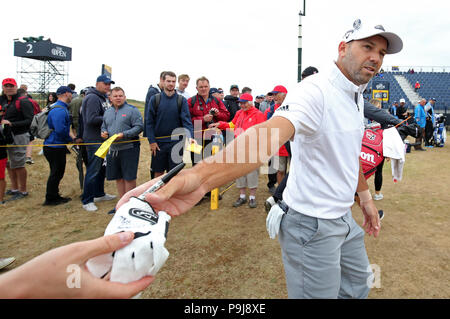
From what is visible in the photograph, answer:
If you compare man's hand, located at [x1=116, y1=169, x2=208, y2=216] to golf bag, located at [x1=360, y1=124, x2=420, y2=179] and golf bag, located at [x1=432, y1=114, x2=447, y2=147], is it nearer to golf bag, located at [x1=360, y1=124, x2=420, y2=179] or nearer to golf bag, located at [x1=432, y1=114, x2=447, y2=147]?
golf bag, located at [x1=360, y1=124, x2=420, y2=179]

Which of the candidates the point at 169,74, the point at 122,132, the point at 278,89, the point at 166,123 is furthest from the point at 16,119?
the point at 278,89

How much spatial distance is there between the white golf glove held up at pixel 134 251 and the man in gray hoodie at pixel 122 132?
4.16m

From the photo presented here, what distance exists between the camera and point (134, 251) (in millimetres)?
900

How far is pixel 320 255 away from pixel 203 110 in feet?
15.6

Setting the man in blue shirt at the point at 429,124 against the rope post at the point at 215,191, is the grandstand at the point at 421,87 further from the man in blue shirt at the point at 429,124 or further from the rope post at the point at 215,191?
the rope post at the point at 215,191

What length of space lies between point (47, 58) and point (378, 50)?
45804mm

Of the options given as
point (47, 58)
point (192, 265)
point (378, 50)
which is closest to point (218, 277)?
point (192, 265)

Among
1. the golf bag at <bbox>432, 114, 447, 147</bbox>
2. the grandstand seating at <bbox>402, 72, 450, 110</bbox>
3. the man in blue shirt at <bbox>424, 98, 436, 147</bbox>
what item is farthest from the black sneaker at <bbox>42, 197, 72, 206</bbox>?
the grandstand seating at <bbox>402, 72, 450, 110</bbox>

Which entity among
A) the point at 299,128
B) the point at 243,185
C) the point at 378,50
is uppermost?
the point at 378,50

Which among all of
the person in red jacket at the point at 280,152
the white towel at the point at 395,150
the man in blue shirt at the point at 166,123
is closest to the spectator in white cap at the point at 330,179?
the white towel at the point at 395,150

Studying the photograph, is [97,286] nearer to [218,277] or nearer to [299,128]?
[299,128]

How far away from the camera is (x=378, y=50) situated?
1.60 meters

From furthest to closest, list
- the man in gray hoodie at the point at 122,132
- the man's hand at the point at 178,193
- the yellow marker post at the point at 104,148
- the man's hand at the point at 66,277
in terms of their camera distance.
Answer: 1. the man in gray hoodie at the point at 122,132
2. the yellow marker post at the point at 104,148
3. the man's hand at the point at 178,193
4. the man's hand at the point at 66,277

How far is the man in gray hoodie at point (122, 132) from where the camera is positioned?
4938 mm
